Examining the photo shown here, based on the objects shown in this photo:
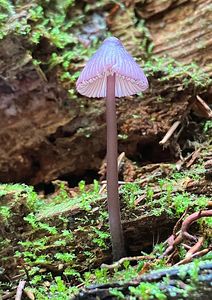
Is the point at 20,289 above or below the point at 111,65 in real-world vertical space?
below

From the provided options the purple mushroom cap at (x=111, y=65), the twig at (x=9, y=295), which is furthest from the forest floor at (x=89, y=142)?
the purple mushroom cap at (x=111, y=65)

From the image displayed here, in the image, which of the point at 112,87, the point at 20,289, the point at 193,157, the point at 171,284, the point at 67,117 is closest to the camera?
the point at 171,284

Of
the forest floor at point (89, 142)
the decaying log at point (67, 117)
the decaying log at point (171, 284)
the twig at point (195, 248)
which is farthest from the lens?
the decaying log at point (67, 117)

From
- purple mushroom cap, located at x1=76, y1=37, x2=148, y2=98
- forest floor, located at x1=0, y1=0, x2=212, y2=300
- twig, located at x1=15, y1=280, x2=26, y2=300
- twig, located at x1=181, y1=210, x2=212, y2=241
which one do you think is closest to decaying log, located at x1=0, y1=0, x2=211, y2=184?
forest floor, located at x1=0, y1=0, x2=212, y2=300

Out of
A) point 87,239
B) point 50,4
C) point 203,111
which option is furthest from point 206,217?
point 50,4

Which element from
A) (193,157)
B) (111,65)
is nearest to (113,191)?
(111,65)

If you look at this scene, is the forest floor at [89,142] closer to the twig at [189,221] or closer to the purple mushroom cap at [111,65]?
the twig at [189,221]

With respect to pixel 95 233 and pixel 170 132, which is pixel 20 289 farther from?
pixel 170 132

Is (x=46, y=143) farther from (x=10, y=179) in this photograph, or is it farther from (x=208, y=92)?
(x=208, y=92)

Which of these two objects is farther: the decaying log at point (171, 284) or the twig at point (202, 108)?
the twig at point (202, 108)

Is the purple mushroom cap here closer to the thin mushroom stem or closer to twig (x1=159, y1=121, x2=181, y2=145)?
the thin mushroom stem

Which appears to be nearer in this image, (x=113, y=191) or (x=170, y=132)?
(x=113, y=191)
